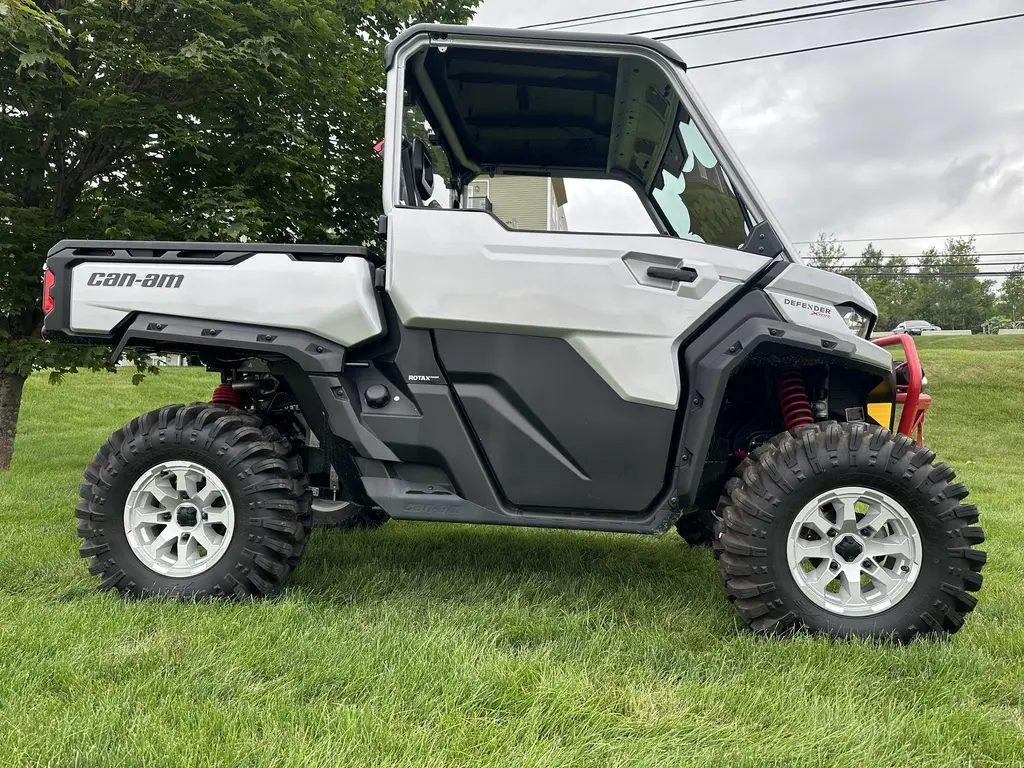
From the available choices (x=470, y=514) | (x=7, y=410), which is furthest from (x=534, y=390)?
(x=7, y=410)

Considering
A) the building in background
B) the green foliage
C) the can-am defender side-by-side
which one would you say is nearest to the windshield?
the can-am defender side-by-side

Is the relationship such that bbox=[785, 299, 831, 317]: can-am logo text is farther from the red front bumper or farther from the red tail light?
the red tail light

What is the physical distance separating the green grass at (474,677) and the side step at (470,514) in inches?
15.2

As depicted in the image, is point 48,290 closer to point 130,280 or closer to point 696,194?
point 130,280

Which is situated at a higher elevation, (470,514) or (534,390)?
A: (534,390)

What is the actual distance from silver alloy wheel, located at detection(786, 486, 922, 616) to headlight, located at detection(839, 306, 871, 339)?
74 cm

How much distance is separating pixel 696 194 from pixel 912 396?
4.60ft

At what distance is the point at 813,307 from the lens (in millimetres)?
2756

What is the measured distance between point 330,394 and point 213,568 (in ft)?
2.96

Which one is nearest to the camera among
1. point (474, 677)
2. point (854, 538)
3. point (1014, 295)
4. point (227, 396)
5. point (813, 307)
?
point (474, 677)

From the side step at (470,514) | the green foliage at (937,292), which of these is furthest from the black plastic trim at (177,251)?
the green foliage at (937,292)

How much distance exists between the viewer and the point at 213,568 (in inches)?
112

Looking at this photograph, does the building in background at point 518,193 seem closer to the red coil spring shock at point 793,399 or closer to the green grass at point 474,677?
the red coil spring shock at point 793,399

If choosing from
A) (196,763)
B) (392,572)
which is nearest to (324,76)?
(392,572)
